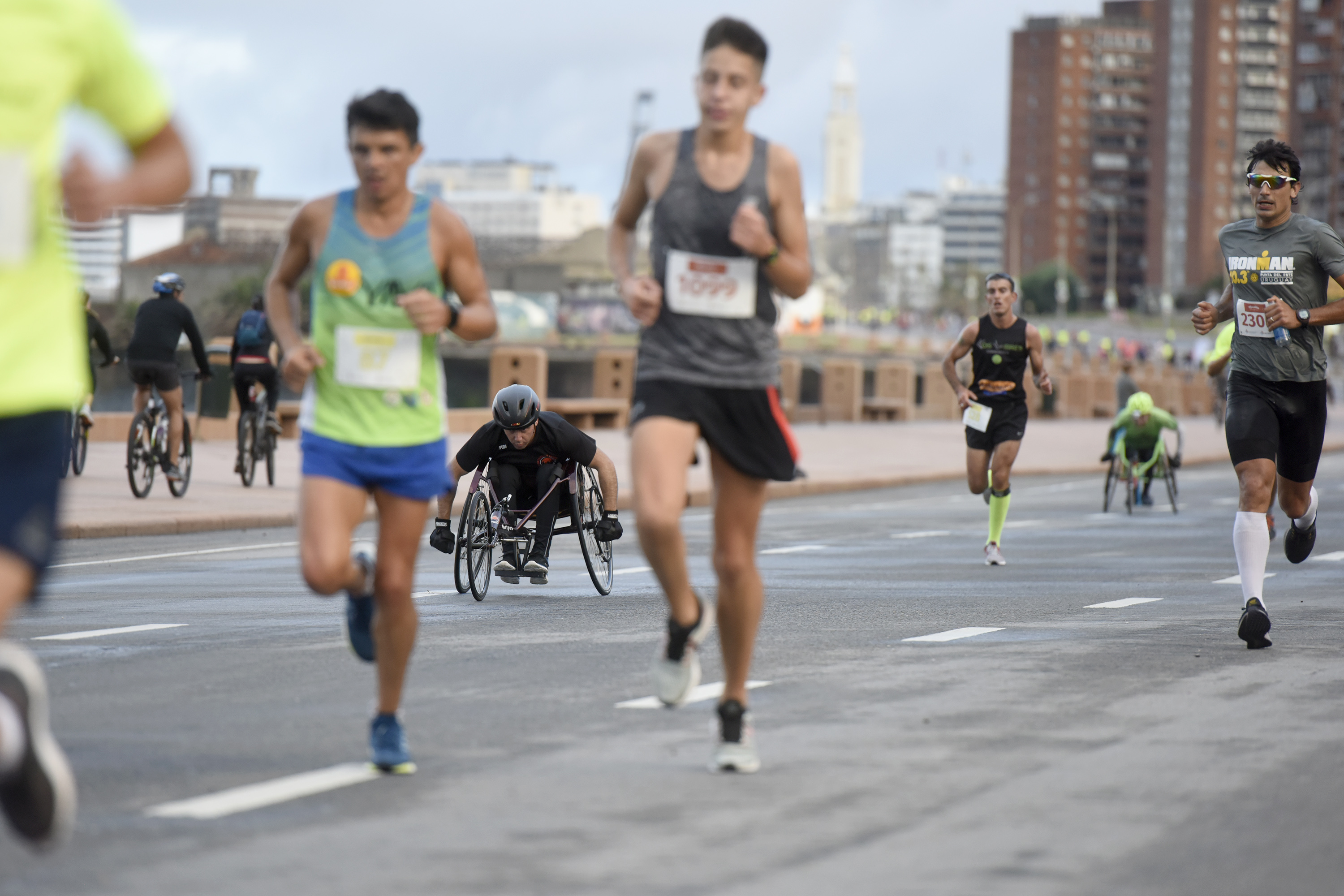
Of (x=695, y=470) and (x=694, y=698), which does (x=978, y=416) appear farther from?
(x=695, y=470)

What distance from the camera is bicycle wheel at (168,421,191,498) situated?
20.4m

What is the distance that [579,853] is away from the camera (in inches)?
201

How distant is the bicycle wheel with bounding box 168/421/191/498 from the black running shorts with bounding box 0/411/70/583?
16.4 metres

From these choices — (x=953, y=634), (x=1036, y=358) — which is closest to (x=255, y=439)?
(x=1036, y=358)

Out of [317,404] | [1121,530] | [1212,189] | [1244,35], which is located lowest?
[1121,530]

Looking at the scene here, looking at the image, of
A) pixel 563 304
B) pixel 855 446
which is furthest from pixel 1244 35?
pixel 855 446

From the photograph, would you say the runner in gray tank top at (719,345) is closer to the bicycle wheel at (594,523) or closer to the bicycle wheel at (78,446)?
the bicycle wheel at (594,523)

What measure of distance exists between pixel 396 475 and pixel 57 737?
1.51 meters

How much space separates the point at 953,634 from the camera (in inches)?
396

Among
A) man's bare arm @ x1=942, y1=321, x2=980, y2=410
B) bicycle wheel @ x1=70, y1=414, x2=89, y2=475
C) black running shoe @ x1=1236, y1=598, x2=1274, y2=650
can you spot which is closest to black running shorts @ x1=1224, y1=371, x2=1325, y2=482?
black running shoe @ x1=1236, y1=598, x2=1274, y2=650

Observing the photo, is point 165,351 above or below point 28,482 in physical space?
above

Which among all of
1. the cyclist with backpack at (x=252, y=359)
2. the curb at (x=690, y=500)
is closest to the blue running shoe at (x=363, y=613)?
the curb at (x=690, y=500)

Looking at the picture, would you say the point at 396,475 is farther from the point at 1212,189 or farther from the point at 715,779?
the point at 1212,189

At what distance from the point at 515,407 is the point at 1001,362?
190 inches
